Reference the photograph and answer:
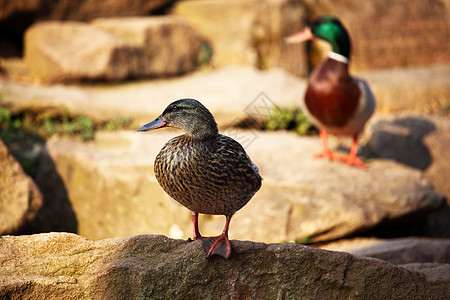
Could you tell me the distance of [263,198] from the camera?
13.1 ft

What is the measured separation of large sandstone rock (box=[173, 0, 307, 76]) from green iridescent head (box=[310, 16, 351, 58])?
112 inches

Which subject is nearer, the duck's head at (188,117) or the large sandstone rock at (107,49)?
the duck's head at (188,117)

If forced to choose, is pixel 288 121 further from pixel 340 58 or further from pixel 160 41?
pixel 160 41

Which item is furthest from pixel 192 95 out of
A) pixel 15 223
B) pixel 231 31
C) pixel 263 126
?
pixel 15 223

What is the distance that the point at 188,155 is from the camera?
2.15m

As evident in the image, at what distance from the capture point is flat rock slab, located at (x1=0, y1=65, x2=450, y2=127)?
18.1ft

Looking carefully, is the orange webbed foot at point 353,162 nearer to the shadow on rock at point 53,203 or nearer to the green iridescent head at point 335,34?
the green iridescent head at point 335,34

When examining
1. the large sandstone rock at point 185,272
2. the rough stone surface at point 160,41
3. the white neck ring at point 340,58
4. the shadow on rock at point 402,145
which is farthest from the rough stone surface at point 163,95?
the large sandstone rock at point 185,272

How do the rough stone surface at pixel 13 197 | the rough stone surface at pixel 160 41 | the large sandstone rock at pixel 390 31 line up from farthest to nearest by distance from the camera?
the large sandstone rock at pixel 390 31 → the rough stone surface at pixel 160 41 → the rough stone surface at pixel 13 197

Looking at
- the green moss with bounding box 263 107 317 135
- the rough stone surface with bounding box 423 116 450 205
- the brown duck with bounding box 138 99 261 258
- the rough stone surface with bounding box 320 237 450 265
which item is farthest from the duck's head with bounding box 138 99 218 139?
A: the rough stone surface with bounding box 423 116 450 205

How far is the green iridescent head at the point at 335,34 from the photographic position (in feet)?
16.2

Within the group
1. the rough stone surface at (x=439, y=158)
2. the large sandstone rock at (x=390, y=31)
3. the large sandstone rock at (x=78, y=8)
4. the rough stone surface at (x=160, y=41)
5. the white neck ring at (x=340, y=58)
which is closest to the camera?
the white neck ring at (x=340, y=58)

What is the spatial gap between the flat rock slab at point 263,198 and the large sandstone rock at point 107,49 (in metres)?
1.85

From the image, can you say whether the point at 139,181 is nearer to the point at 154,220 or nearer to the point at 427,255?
the point at 154,220
